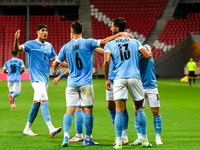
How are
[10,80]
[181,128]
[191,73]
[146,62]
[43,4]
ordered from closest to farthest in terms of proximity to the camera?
[146,62], [181,128], [10,80], [191,73], [43,4]

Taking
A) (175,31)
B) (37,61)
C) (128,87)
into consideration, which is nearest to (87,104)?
(128,87)

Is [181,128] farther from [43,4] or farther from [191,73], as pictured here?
[43,4]

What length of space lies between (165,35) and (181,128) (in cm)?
2848

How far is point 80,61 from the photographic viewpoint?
17.5 feet

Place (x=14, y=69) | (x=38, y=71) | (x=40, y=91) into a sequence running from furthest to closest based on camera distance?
(x=14, y=69) → (x=38, y=71) → (x=40, y=91)

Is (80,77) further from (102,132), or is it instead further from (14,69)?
(14,69)

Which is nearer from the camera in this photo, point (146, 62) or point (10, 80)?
point (146, 62)

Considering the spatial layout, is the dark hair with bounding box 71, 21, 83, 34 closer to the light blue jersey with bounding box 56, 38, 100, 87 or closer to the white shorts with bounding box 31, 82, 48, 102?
the light blue jersey with bounding box 56, 38, 100, 87

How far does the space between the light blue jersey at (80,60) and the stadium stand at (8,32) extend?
94.3 ft

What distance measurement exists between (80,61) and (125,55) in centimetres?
80

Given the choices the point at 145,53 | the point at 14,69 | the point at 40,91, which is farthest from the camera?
the point at 14,69

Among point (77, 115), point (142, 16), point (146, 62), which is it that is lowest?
point (77, 115)

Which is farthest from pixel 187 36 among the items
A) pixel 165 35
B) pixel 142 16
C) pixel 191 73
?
pixel 191 73

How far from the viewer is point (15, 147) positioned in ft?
17.3
